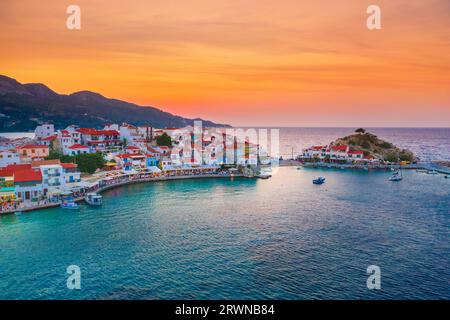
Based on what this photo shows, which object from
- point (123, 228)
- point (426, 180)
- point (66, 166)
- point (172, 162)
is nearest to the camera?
point (123, 228)

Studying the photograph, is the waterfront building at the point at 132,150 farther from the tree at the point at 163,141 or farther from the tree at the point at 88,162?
the tree at the point at 163,141

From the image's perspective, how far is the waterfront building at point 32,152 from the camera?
34.6 meters

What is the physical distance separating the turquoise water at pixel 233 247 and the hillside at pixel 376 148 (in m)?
23.7

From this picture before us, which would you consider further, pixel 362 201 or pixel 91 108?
pixel 91 108

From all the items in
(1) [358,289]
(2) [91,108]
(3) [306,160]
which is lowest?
(1) [358,289]

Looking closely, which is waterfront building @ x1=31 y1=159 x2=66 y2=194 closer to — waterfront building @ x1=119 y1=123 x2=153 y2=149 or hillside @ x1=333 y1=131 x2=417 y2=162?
waterfront building @ x1=119 y1=123 x2=153 y2=149

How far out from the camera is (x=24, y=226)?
64.4ft

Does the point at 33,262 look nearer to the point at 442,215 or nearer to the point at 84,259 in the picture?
the point at 84,259

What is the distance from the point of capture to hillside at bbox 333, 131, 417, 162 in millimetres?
50319

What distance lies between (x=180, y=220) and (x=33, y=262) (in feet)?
28.0

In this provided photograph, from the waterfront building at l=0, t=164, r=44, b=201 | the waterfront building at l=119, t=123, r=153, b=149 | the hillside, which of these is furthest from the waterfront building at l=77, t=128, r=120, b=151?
the hillside

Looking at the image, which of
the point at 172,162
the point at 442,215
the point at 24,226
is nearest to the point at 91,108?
the point at 172,162

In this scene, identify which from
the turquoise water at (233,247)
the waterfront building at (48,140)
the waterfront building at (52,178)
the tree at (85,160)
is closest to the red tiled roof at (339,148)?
the turquoise water at (233,247)

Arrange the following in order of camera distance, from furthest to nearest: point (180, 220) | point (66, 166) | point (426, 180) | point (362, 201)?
point (426, 180)
point (66, 166)
point (362, 201)
point (180, 220)
